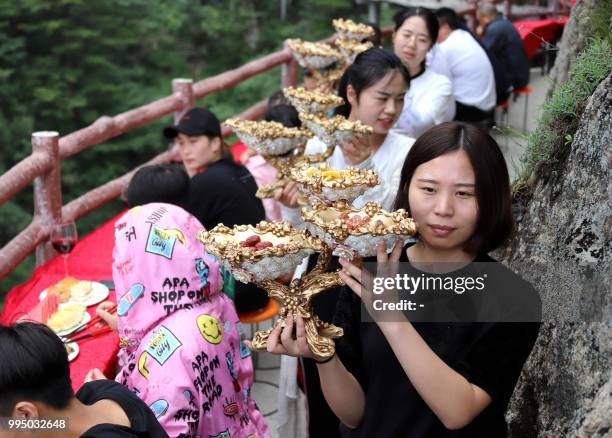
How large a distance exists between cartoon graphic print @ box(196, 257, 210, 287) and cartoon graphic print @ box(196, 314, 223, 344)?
0.39 ft

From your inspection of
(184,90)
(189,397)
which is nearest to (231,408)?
(189,397)

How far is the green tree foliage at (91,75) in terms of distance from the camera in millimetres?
13320

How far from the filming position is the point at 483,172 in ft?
5.55

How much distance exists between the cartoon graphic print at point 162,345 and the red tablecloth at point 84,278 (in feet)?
1.35

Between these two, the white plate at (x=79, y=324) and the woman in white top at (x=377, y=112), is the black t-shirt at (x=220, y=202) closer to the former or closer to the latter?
the woman in white top at (x=377, y=112)

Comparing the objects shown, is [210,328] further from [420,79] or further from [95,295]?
[420,79]

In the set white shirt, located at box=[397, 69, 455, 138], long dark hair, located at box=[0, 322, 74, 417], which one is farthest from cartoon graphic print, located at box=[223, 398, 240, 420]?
white shirt, located at box=[397, 69, 455, 138]

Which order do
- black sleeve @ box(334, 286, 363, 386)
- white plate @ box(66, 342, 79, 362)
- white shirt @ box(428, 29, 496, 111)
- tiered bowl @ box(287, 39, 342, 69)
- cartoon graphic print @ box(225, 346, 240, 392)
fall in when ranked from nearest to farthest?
black sleeve @ box(334, 286, 363, 386) → cartoon graphic print @ box(225, 346, 240, 392) → white plate @ box(66, 342, 79, 362) → tiered bowl @ box(287, 39, 342, 69) → white shirt @ box(428, 29, 496, 111)

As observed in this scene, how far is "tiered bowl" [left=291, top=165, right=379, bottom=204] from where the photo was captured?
1.84 metres

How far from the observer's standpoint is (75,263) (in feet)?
12.8

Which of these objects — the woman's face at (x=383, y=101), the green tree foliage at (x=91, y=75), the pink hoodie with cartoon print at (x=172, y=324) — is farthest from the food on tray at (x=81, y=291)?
the green tree foliage at (x=91, y=75)

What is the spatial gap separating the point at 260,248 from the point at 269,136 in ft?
4.13

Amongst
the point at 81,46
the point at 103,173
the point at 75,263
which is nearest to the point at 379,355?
the point at 75,263
